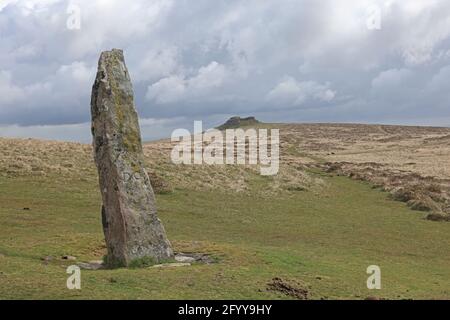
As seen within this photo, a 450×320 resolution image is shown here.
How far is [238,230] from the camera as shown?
95.6 feet

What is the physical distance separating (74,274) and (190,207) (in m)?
19.8

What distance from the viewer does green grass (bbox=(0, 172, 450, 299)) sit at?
1516 centimetres

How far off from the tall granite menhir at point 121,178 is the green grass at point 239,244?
1.53 metres

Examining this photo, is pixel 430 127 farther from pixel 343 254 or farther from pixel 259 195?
pixel 343 254

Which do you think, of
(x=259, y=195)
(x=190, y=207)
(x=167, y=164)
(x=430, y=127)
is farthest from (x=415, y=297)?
(x=430, y=127)

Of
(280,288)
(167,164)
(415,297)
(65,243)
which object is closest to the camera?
(280,288)

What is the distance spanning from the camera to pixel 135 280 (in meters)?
15.4

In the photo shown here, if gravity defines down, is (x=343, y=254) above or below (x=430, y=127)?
below

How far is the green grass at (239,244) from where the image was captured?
1516 cm
